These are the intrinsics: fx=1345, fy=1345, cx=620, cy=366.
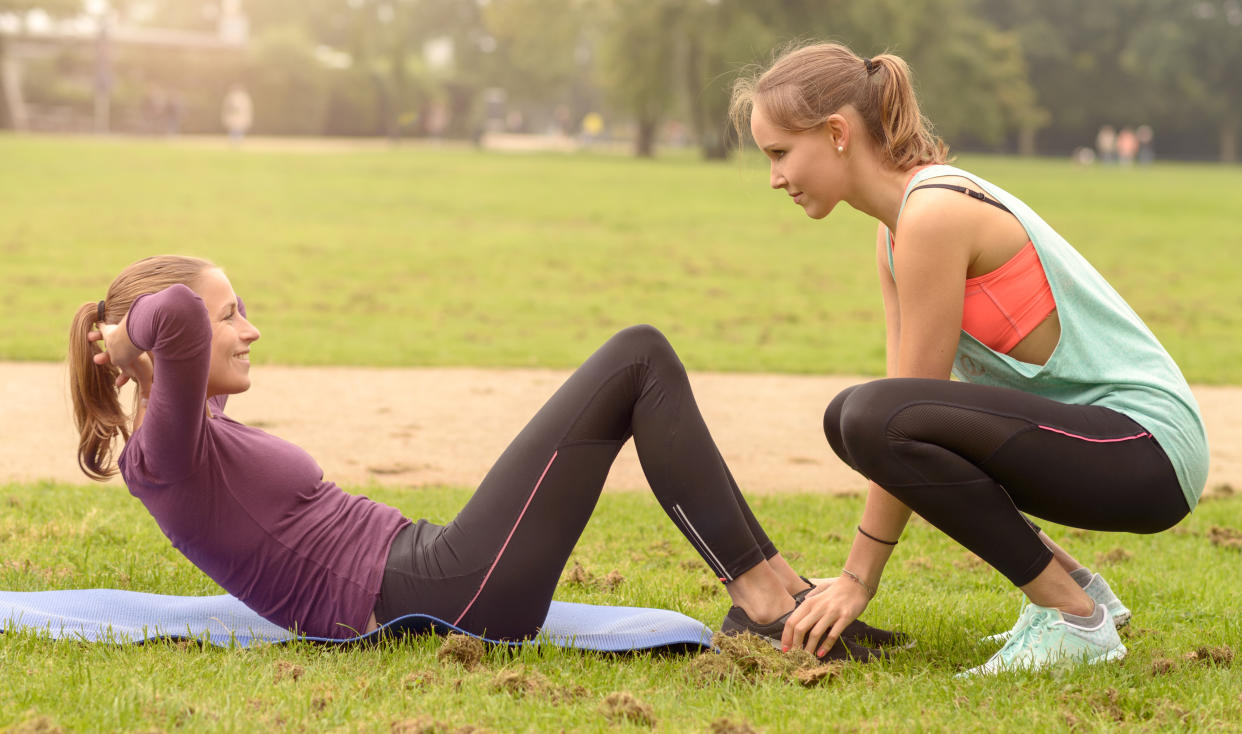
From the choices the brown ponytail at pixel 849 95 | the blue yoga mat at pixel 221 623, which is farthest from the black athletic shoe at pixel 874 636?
the brown ponytail at pixel 849 95

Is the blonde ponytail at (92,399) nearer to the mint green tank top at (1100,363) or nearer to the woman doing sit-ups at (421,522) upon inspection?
the woman doing sit-ups at (421,522)

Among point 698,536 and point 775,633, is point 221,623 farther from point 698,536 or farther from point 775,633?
point 775,633

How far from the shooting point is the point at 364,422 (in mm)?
7066

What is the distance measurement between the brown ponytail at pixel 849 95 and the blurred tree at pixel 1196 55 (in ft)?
241

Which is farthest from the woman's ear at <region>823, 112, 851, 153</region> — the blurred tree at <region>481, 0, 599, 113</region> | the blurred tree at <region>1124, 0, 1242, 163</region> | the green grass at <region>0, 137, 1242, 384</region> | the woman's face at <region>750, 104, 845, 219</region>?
the blurred tree at <region>1124, 0, 1242, 163</region>

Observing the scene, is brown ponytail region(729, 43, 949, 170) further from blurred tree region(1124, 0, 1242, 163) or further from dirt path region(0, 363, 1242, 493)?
blurred tree region(1124, 0, 1242, 163)

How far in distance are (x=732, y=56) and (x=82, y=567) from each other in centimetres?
3522

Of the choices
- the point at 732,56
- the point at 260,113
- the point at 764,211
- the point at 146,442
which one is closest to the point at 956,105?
the point at 732,56

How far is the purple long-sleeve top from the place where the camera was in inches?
113

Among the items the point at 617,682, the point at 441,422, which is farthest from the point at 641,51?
the point at 617,682

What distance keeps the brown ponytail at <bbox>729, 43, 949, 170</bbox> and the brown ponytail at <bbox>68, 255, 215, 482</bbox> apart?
4.77 ft

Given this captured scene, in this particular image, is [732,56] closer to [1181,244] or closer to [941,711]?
[1181,244]

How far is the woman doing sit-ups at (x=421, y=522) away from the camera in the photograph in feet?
10.4

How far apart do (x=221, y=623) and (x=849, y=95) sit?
7.03 ft
